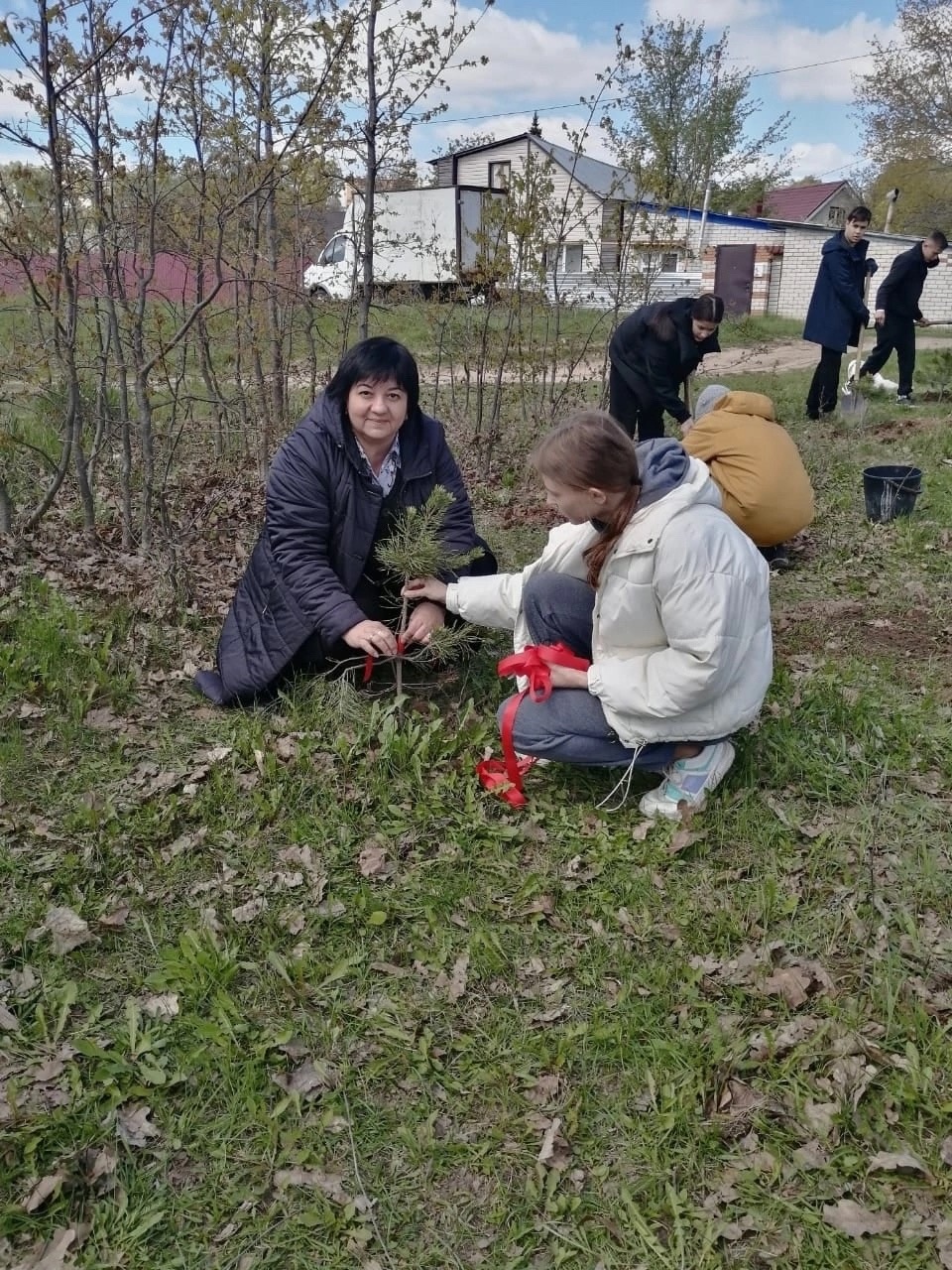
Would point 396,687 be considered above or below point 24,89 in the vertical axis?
below

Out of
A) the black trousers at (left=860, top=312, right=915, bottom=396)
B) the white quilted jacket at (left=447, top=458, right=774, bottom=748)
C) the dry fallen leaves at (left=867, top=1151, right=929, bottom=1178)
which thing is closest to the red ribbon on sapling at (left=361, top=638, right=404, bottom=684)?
the white quilted jacket at (left=447, top=458, right=774, bottom=748)

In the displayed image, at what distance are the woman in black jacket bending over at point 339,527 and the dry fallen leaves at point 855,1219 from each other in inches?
77.2

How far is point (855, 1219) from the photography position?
178 cm

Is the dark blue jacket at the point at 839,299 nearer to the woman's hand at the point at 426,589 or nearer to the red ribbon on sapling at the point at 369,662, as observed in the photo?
the woman's hand at the point at 426,589

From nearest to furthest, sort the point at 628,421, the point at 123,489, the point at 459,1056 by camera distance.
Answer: the point at 459,1056
the point at 123,489
the point at 628,421

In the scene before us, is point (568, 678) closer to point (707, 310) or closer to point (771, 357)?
point (707, 310)

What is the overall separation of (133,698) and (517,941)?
6.15ft

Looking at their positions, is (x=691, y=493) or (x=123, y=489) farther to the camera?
(x=123, y=489)

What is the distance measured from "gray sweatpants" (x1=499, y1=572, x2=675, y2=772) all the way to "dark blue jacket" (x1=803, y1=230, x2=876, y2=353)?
651 centimetres

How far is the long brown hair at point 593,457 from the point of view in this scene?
2.50 m

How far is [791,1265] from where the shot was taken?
1.73 meters

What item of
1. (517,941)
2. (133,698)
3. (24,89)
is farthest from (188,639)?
(24,89)

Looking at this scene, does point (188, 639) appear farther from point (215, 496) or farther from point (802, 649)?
point (802, 649)

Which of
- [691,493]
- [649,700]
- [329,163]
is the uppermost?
[329,163]
